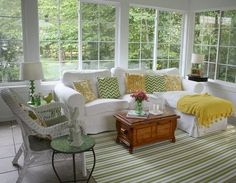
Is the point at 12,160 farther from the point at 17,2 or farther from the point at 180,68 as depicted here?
Answer: the point at 180,68

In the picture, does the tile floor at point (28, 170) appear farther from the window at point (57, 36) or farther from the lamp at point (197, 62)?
the lamp at point (197, 62)

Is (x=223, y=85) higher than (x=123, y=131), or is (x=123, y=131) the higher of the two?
(x=223, y=85)

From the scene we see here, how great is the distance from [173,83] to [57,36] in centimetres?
248

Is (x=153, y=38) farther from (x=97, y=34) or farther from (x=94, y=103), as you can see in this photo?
(x=94, y=103)

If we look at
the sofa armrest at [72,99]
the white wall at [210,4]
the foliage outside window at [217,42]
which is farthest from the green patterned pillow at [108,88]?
the white wall at [210,4]

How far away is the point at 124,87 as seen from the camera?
15.2 ft

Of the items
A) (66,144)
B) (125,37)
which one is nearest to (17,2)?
(125,37)

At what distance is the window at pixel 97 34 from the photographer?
4.83m

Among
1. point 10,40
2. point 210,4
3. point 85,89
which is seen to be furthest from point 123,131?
point 210,4

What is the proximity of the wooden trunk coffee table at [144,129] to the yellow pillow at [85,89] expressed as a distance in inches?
28.9

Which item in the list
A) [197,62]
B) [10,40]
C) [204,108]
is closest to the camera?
[204,108]

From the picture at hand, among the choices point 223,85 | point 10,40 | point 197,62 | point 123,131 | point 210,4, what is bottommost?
point 123,131

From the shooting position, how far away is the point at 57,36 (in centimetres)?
462

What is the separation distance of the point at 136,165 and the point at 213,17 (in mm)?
4124
